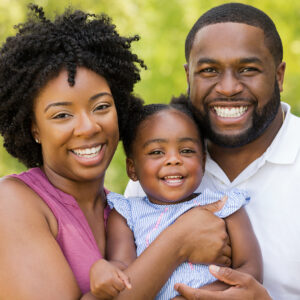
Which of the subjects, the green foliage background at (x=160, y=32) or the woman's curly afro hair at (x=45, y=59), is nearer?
the woman's curly afro hair at (x=45, y=59)

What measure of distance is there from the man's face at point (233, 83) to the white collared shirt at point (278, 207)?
0.20m

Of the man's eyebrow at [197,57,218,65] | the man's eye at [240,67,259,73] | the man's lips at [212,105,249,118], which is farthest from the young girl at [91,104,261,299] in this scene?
the man's eye at [240,67,259,73]

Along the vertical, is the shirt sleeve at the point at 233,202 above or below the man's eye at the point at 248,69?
below

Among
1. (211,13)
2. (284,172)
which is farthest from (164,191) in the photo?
(211,13)

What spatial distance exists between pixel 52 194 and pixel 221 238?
3.24 feet

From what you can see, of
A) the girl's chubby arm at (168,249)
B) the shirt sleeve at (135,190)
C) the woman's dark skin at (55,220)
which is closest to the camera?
the woman's dark skin at (55,220)

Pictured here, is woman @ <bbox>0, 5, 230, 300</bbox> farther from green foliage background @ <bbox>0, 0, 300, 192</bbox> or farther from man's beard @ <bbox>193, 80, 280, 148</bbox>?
green foliage background @ <bbox>0, 0, 300, 192</bbox>

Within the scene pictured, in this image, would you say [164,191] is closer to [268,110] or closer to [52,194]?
[52,194]

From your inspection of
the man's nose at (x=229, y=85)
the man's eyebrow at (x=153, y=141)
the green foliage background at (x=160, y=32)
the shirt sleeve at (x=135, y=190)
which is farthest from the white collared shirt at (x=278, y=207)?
the green foliage background at (x=160, y=32)

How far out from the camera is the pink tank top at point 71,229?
2826 mm

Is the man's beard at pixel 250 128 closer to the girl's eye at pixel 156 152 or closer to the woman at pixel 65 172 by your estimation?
the girl's eye at pixel 156 152

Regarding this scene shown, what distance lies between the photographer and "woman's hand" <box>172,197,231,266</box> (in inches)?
117

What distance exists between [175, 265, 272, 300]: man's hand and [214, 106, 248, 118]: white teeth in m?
1.10

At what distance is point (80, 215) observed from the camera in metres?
3.04
